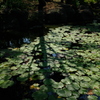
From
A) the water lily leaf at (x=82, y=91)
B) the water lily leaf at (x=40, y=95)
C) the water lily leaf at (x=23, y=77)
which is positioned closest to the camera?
the water lily leaf at (x=40, y=95)

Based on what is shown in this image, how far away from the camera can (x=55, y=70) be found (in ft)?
8.12

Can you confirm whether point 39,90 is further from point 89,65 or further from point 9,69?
point 89,65

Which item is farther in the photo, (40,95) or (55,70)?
(55,70)

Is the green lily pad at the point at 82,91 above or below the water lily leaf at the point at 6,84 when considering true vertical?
below

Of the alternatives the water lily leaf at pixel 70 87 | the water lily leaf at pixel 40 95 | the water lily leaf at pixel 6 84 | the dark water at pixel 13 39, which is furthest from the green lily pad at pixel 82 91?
the dark water at pixel 13 39

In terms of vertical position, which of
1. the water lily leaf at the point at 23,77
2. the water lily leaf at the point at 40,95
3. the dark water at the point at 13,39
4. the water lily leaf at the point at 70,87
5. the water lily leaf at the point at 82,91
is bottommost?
the water lily leaf at the point at 82,91

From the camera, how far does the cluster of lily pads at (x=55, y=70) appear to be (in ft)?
6.22

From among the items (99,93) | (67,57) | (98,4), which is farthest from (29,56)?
(98,4)

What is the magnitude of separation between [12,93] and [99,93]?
4.22 feet

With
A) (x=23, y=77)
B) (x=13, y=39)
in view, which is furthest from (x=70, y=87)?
(x=13, y=39)

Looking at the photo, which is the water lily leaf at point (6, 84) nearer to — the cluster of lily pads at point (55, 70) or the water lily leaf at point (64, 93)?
the cluster of lily pads at point (55, 70)

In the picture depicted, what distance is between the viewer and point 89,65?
8.82 ft

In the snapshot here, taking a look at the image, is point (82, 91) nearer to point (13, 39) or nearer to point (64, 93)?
point (64, 93)

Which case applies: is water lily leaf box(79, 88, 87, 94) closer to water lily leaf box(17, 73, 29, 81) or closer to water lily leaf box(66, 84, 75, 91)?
water lily leaf box(66, 84, 75, 91)
